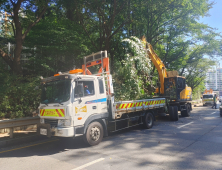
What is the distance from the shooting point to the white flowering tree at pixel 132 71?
11042 mm

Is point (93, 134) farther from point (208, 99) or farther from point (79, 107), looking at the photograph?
point (208, 99)

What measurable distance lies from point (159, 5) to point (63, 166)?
13.7 m

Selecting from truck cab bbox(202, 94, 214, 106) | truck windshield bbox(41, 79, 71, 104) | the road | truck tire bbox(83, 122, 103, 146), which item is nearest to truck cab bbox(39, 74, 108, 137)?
truck windshield bbox(41, 79, 71, 104)

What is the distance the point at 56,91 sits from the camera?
6.17m

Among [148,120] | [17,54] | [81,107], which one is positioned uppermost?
[17,54]

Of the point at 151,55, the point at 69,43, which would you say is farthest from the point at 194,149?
the point at 69,43

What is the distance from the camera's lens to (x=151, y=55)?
12.4m

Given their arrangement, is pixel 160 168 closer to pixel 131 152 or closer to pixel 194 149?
pixel 131 152

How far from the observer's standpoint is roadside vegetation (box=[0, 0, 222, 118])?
378 inches

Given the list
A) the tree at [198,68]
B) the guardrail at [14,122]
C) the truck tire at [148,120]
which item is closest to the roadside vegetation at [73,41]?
the guardrail at [14,122]

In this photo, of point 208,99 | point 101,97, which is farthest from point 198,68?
point 101,97

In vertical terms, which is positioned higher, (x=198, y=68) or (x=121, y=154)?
(x=198, y=68)

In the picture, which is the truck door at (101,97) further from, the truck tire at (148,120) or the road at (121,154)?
the truck tire at (148,120)

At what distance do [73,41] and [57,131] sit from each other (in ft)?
25.0
